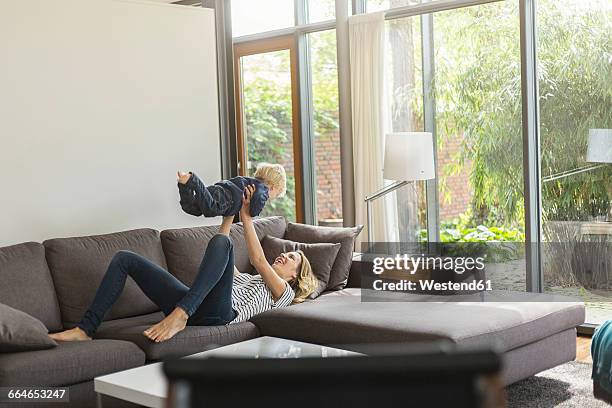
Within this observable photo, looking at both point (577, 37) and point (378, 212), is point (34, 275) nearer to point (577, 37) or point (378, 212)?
point (378, 212)

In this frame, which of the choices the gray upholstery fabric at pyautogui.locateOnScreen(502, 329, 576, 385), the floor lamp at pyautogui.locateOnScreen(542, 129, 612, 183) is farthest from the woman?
the floor lamp at pyautogui.locateOnScreen(542, 129, 612, 183)

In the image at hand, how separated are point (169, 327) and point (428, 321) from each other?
1.21m

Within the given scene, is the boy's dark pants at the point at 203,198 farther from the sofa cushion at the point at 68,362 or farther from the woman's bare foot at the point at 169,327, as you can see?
the sofa cushion at the point at 68,362

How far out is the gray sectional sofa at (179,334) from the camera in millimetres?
3686

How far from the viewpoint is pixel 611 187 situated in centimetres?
504

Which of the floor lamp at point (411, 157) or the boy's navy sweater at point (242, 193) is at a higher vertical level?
the floor lamp at point (411, 157)

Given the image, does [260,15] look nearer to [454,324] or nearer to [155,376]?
[454,324]

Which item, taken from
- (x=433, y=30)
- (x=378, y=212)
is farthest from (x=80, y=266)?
(x=433, y=30)

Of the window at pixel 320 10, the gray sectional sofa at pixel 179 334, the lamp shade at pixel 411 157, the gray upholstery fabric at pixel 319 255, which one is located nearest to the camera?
the gray sectional sofa at pixel 179 334

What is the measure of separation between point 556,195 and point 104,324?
2.84 m

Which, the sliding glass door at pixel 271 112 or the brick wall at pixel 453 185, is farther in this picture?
the sliding glass door at pixel 271 112

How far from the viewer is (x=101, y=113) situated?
5164 millimetres

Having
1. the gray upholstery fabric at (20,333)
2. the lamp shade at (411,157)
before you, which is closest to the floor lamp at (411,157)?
the lamp shade at (411,157)

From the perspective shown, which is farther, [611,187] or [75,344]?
[611,187]
